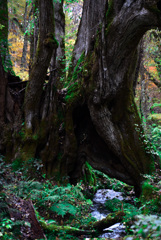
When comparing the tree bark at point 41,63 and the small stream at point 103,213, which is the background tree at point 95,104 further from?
the small stream at point 103,213

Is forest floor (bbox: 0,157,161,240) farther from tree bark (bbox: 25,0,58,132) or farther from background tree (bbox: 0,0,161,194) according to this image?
tree bark (bbox: 25,0,58,132)

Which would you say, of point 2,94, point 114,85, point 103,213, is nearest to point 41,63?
point 2,94

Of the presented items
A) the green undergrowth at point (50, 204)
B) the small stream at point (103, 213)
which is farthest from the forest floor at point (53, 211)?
the small stream at point (103, 213)

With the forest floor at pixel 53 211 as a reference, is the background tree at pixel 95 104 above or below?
above

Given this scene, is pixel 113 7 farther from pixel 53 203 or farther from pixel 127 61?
pixel 53 203

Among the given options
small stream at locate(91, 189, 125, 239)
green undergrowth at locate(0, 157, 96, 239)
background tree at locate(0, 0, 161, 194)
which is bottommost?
small stream at locate(91, 189, 125, 239)

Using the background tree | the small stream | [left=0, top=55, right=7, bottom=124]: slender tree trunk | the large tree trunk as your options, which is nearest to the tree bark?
the background tree

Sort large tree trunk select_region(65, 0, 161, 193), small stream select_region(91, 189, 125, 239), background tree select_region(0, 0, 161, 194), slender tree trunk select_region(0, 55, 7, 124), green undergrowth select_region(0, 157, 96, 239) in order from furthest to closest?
slender tree trunk select_region(0, 55, 7, 124)
background tree select_region(0, 0, 161, 194)
large tree trunk select_region(65, 0, 161, 193)
small stream select_region(91, 189, 125, 239)
green undergrowth select_region(0, 157, 96, 239)

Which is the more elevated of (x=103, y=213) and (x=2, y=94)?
(x=2, y=94)

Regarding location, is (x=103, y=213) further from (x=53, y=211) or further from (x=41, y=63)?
(x=41, y=63)

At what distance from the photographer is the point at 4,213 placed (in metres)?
3.09

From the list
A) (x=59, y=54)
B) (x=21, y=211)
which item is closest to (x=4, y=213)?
(x=21, y=211)

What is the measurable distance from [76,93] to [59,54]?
10.9 ft

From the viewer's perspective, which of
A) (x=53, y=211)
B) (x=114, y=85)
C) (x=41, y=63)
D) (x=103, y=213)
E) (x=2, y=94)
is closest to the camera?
(x=53, y=211)
